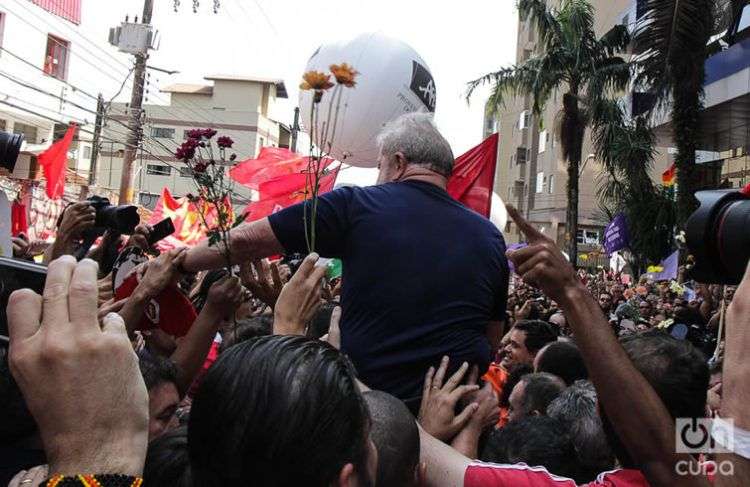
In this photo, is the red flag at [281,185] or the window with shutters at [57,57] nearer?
the red flag at [281,185]

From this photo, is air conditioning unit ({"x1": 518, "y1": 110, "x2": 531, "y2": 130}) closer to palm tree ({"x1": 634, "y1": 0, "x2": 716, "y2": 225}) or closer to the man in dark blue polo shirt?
palm tree ({"x1": 634, "y1": 0, "x2": 716, "y2": 225})

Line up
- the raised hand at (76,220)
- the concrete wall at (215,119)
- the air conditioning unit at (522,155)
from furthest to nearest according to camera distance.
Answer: the concrete wall at (215,119) < the air conditioning unit at (522,155) < the raised hand at (76,220)

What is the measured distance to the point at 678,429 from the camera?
1.85 meters

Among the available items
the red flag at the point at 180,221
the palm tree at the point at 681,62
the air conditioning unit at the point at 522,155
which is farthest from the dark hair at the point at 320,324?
the air conditioning unit at the point at 522,155

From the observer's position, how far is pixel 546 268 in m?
1.80

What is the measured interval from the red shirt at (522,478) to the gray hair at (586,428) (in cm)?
44

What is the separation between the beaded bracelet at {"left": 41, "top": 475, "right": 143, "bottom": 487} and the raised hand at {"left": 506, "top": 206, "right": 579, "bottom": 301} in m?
1.06

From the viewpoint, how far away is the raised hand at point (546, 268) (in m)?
1.80

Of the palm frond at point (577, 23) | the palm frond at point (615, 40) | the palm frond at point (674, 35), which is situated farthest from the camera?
the palm frond at point (615, 40)

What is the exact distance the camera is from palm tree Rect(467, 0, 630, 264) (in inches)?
806

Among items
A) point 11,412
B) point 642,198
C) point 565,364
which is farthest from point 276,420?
point 642,198

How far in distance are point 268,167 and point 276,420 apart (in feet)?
23.7

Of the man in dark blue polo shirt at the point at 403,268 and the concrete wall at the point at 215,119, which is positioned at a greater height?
the concrete wall at the point at 215,119

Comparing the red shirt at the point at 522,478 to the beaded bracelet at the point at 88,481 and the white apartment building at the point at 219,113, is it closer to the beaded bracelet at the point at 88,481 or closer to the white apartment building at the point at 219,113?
the beaded bracelet at the point at 88,481
